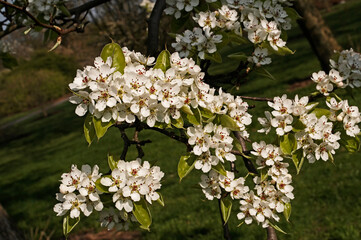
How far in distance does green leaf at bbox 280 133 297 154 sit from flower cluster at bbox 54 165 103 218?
0.81 meters

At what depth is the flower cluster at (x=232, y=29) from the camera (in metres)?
1.72

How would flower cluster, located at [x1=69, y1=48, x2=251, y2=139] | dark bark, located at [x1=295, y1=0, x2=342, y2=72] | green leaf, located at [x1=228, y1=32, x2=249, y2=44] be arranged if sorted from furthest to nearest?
dark bark, located at [x1=295, y1=0, x2=342, y2=72] → green leaf, located at [x1=228, y1=32, x2=249, y2=44] → flower cluster, located at [x1=69, y1=48, x2=251, y2=139]

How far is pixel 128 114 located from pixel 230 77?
897mm

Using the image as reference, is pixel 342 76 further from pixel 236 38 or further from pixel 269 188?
pixel 269 188

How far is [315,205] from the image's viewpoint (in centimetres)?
484

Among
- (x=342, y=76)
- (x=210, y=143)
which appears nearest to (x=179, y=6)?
(x=210, y=143)

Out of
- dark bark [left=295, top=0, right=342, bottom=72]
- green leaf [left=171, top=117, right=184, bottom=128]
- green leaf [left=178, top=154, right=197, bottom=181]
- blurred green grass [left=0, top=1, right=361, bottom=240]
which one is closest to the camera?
green leaf [left=171, top=117, right=184, bottom=128]

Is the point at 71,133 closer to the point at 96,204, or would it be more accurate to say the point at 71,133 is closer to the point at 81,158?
the point at 81,158

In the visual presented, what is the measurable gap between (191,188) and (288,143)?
8.45 feet

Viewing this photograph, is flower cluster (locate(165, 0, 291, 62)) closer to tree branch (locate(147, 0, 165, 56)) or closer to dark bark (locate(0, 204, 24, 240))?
tree branch (locate(147, 0, 165, 56))

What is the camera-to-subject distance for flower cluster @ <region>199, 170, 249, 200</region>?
1605 mm

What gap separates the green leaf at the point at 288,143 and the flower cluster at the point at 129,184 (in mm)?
580

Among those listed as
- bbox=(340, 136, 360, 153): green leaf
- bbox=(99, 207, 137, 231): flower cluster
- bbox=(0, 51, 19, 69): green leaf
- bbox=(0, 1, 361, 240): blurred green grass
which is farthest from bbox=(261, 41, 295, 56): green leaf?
bbox=(0, 51, 19, 69): green leaf

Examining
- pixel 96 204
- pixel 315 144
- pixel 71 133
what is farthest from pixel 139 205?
pixel 71 133
